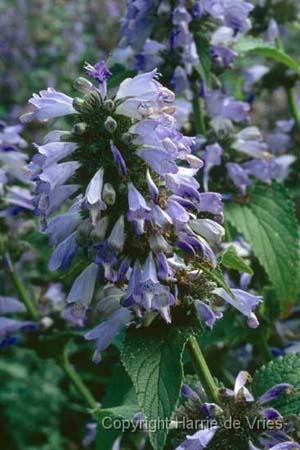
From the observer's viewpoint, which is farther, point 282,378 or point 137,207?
point 282,378

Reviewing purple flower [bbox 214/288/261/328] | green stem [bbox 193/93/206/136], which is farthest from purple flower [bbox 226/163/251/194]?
purple flower [bbox 214/288/261/328]

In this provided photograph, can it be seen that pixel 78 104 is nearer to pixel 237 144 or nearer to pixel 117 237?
pixel 117 237

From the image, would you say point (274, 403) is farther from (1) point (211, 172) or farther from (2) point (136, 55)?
(2) point (136, 55)

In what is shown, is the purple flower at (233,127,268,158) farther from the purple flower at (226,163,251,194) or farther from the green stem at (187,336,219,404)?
the green stem at (187,336,219,404)

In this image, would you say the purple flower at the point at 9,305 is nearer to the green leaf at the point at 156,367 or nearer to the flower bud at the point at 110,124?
the green leaf at the point at 156,367

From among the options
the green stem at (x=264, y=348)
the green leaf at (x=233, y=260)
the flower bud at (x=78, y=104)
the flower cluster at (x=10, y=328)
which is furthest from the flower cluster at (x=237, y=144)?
the flower bud at (x=78, y=104)

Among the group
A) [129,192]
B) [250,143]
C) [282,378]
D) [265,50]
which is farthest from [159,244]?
[250,143]
